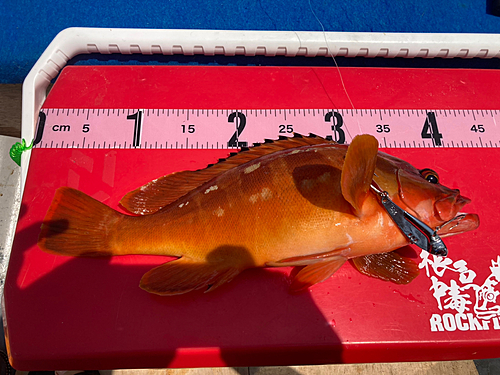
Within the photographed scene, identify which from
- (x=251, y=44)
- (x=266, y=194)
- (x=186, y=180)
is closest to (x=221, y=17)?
(x=251, y=44)

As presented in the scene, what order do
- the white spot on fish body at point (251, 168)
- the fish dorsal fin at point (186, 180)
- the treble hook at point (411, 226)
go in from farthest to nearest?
the fish dorsal fin at point (186, 180), the white spot on fish body at point (251, 168), the treble hook at point (411, 226)

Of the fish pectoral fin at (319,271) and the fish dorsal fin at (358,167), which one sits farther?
the fish pectoral fin at (319,271)

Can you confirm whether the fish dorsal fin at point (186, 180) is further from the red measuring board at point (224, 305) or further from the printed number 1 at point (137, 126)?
the printed number 1 at point (137, 126)

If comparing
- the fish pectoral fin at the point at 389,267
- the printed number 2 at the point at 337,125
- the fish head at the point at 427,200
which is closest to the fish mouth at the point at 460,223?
the fish head at the point at 427,200

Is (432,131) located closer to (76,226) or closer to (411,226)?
(411,226)

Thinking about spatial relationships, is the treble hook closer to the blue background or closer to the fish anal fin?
the fish anal fin

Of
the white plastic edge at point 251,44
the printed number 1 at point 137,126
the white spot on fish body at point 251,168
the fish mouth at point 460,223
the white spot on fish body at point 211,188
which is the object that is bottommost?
the fish mouth at point 460,223

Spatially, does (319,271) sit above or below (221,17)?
below
